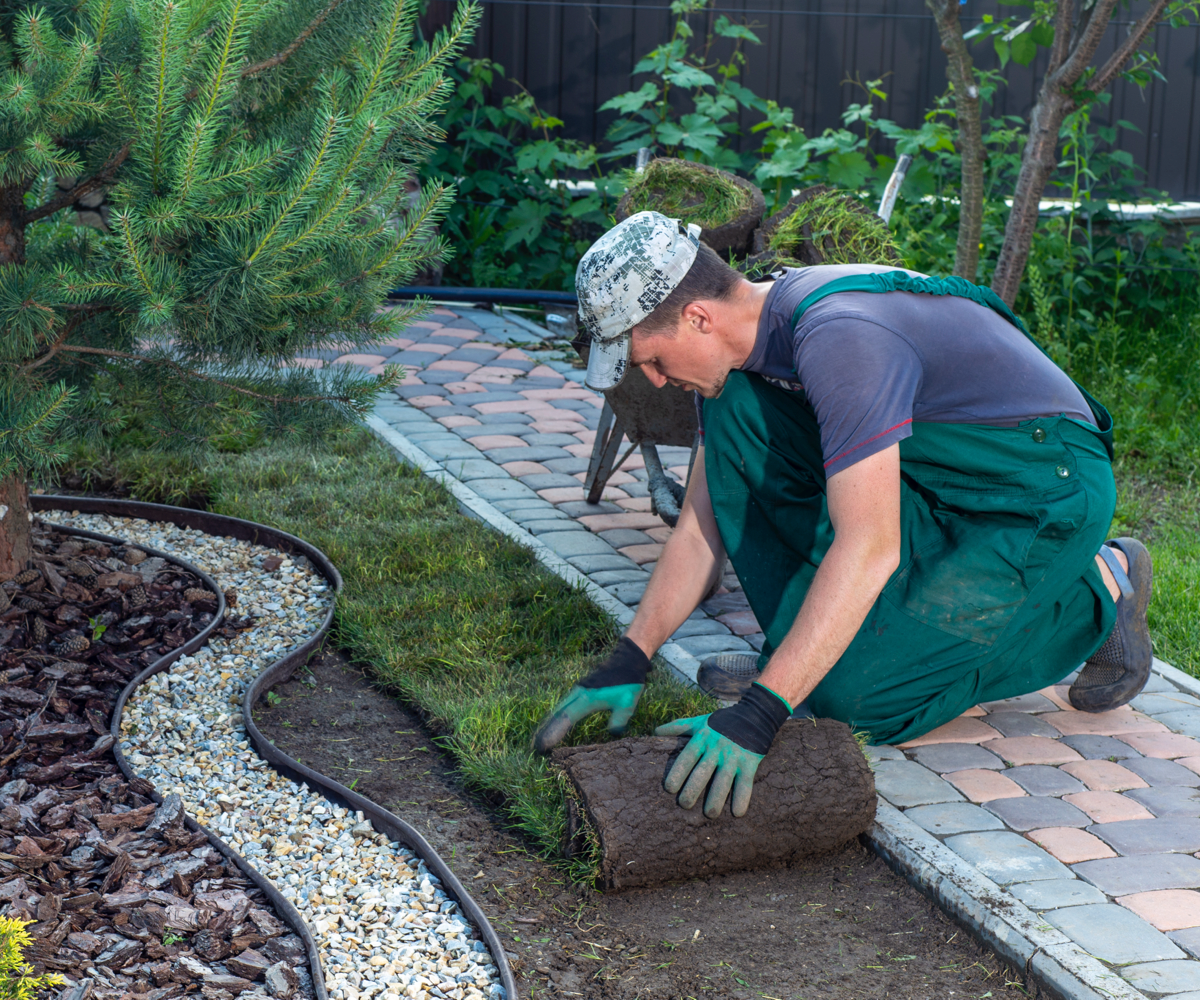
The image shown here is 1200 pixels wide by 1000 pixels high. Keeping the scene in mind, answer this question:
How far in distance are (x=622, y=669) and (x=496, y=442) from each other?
2.95 m

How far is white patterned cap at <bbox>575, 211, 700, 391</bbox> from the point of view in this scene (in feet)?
8.63

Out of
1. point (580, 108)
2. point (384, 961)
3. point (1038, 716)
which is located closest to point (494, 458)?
point (1038, 716)

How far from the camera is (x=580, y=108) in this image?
8.80 metres

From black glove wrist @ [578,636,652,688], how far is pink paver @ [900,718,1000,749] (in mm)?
756

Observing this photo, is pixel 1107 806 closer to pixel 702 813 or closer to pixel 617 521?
pixel 702 813

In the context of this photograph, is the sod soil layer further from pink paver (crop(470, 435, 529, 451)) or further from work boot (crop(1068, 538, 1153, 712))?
pink paver (crop(470, 435, 529, 451))

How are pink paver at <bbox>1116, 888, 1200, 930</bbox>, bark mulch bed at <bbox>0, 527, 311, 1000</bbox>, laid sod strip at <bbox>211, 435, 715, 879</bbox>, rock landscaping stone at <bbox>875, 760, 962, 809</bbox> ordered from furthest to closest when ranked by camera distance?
laid sod strip at <bbox>211, 435, 715, 879</bbox> → rock landscaping stone at <bbox>875, 760, 962, 809</bbox> → pink paver at <bbox>1116, 888, 1200, 930</bbox> → bark mulch bed at <bbox>0, 527, 311, 1000</bbox>

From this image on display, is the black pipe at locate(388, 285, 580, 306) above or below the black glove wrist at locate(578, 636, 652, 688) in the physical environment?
above

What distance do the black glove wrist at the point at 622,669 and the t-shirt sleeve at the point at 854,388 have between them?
783mm

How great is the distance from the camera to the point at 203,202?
2871 millimetres

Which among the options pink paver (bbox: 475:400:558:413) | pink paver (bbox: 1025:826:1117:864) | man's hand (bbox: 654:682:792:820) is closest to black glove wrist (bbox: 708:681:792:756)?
man's hand (bbox: 654:682:792:820)

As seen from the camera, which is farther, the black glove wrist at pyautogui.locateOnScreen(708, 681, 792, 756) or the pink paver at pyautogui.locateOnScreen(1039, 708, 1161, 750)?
the pink paver at pyautogui.locateOnScreen(1039, 708, 1161, 750)

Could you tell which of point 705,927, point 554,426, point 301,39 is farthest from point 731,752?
point 554,426

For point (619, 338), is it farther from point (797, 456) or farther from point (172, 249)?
point (172, 249)
